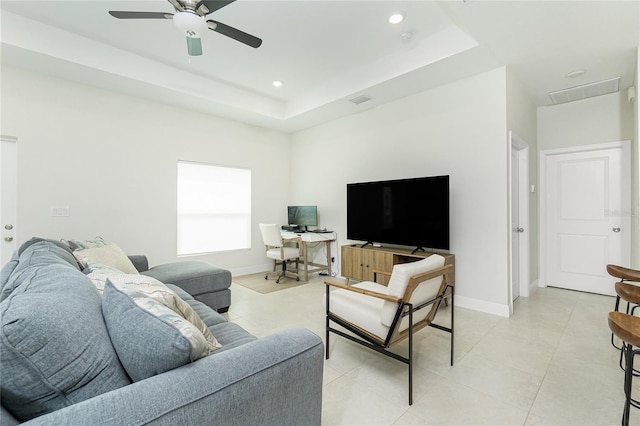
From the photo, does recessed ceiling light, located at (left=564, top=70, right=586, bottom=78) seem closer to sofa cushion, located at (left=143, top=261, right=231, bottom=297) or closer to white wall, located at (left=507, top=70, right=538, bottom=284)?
white wall, located at (left=507, top=70, right=538, bottom=284)

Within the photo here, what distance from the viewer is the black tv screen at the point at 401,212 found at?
3.45m

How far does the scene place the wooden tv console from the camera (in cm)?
368

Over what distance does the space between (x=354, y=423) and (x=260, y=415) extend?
35.7 inches

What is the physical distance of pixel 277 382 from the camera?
105 cm

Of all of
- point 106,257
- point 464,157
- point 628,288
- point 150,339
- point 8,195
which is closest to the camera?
point 150,339

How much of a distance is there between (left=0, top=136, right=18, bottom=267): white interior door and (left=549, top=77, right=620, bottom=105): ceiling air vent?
6592 mm

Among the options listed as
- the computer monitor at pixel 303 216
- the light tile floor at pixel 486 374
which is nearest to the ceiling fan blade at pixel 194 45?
the light tile floor at pixel 486 374

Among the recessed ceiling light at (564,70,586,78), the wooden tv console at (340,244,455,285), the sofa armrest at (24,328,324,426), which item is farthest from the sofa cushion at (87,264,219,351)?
the recessed ceiling light at (564,70,586,78)

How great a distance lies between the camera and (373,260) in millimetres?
3988

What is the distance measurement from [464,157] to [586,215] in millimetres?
2104

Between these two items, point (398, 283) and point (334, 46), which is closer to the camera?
point (398, 283)

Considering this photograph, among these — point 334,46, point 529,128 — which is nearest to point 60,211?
point 334,46

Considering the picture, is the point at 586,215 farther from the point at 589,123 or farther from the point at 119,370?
the point at 119,370

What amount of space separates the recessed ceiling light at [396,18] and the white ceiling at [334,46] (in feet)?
0.20
